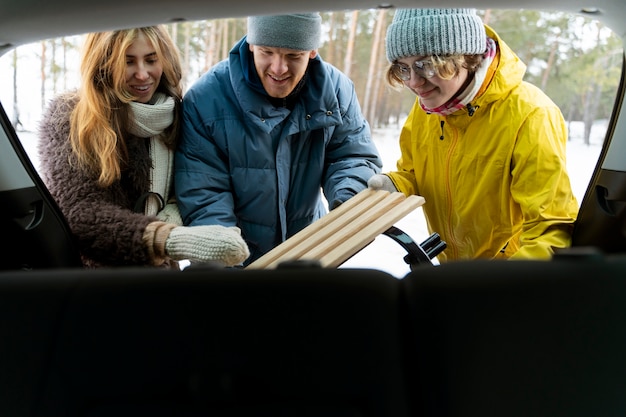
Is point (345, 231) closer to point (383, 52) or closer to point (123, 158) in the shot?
point (123, 158)

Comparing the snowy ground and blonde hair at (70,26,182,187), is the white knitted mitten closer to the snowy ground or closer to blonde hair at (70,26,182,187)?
blonde hair at (70,26,182,187)

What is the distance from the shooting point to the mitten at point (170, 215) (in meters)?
1.84

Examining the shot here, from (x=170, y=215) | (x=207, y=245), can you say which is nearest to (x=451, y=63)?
(x=207, y=245)

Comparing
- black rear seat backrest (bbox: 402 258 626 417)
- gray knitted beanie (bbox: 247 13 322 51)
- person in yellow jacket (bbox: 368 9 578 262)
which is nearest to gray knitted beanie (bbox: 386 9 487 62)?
person in yellow jacket (bbox: 368 9 578 262)

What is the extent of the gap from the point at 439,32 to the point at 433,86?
0.48 feet

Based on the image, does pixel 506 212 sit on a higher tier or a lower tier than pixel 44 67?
lower

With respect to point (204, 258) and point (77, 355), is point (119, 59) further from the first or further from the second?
point (77, 355)

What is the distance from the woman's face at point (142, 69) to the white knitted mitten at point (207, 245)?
46 cm

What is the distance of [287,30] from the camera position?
72.2 inches

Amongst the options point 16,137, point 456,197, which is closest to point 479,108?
point 456,197

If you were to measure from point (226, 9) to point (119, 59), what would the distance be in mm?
684

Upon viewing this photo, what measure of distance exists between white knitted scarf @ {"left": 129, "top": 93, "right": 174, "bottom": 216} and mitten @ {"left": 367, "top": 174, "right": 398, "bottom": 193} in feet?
2.00

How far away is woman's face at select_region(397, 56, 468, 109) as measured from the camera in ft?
5.57

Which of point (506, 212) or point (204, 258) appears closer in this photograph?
point (204, 258)
